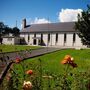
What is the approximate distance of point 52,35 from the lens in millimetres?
100312

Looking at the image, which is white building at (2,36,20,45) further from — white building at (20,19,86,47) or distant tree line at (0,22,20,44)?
distant tree line at (0,22,20,44)

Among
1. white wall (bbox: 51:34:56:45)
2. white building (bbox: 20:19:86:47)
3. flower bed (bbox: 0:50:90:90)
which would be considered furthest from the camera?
white wall (bbox: 51:34:56:45)

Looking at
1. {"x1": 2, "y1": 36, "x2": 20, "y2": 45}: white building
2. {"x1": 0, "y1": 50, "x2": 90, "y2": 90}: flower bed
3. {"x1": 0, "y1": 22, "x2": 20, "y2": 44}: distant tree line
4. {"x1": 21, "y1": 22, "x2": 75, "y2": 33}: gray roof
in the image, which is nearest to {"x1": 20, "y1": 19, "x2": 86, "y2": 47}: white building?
{"x1": 21, "y1": 22, "x2": 75, "y2": 33}: gray roof

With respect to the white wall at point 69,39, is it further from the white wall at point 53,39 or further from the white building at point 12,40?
the white building at point 12,40

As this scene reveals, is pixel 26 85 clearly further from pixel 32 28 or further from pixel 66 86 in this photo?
pixel 32 28

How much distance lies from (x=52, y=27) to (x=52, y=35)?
4.35 meters

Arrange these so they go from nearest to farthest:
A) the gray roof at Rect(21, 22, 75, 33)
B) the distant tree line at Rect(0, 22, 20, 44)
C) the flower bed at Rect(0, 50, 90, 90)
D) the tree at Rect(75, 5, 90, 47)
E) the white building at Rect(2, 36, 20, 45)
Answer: the flower bed at Rect(0, 50, 90, 90) < the tree at Rect(75, 5, 90, 47) < the gray roof at Rect(21, 22, 75, 33) < the white building at Rect(2, 36, 20, 45) < the distant tree line at Rect(0, 22, 20, 44)

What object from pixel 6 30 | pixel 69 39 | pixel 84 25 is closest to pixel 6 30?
pixel 6 30

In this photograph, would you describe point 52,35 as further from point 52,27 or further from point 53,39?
point 52,27

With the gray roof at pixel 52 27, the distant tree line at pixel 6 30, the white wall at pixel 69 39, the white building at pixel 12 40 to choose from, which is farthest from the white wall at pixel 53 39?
the distant tree line at pixel 6 30

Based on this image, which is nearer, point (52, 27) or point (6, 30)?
point (52, 27)

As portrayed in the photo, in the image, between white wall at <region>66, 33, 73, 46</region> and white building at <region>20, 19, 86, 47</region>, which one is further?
white building at <region>20, 19, 86, 47</region>

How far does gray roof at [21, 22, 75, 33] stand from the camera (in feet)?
320

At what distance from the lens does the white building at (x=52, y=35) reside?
94.6 meters
